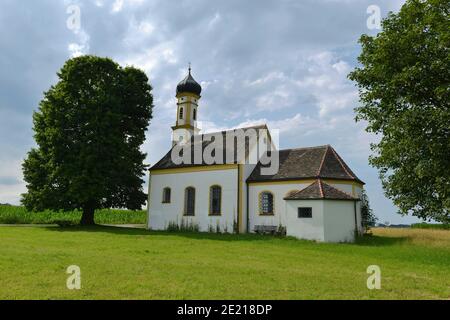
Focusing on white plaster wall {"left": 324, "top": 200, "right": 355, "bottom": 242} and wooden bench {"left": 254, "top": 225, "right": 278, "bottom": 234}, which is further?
wooden bench {"left": 254, "top": 225, "right": 278, "bottom": 234}

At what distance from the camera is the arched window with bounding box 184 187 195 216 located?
30.2m

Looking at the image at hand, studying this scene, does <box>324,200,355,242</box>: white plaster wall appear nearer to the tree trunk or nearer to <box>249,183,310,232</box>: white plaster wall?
<box>249,183,310,232</box>: white plaster wall

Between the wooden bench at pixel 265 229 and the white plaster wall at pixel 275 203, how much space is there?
38 centimetres

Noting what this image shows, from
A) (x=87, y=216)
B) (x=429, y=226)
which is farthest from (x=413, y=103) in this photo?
(x=429, y=226)

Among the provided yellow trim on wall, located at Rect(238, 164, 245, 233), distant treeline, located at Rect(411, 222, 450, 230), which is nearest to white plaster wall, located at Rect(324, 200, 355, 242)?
yellow trim on wall, located at Rect(238, 164, 245, 233)

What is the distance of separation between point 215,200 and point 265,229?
5.15 metres

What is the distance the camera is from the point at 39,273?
972cm

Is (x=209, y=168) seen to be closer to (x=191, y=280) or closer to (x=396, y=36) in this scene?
(x=396, y=36)

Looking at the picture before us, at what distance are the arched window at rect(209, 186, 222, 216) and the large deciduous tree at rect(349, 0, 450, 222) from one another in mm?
13099

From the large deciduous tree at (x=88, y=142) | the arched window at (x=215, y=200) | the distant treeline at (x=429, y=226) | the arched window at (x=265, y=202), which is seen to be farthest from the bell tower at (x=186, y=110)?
the distant treeline at (x=429, y=226)

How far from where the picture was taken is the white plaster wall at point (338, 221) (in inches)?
893

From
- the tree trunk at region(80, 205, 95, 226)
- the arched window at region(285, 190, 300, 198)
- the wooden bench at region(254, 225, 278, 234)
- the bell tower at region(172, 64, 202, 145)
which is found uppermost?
the bell tower at region(172, 64, 202, 145)

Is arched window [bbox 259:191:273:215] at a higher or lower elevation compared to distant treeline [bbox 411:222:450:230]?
higher

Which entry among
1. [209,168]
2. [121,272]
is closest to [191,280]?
[121,272]
